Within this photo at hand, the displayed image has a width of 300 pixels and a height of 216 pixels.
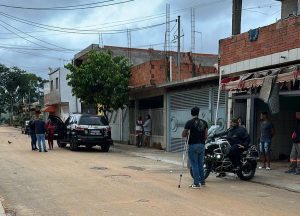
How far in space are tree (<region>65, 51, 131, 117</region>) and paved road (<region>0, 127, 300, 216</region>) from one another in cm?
1070

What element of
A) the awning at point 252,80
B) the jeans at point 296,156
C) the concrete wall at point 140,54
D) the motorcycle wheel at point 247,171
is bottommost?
the motorcycle wheel at point 247,171

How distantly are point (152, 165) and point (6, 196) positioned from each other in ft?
25.2

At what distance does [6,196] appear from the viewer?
33.3ft

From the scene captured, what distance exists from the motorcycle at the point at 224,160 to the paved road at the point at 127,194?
0.33 metres

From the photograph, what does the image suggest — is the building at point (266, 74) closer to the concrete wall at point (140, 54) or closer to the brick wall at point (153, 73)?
the brick wall at point (153, 73)

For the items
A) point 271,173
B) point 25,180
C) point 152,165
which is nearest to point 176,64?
point 152,165

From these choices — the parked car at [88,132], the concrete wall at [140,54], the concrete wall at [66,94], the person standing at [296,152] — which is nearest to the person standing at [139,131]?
the parked car at [88,132]

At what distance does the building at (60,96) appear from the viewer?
5025 centimetres

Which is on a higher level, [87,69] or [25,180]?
[87,69]

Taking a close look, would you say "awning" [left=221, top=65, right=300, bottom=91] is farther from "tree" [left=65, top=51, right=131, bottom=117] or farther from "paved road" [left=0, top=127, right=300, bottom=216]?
"tree" [left=65, top=51, right=131, bottom=117]

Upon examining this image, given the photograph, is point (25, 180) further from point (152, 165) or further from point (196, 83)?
point (196, 83)

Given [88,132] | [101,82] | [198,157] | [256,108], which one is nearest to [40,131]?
[88,132]

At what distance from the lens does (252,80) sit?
49.1 feet

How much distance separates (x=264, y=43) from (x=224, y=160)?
17.6 ft
